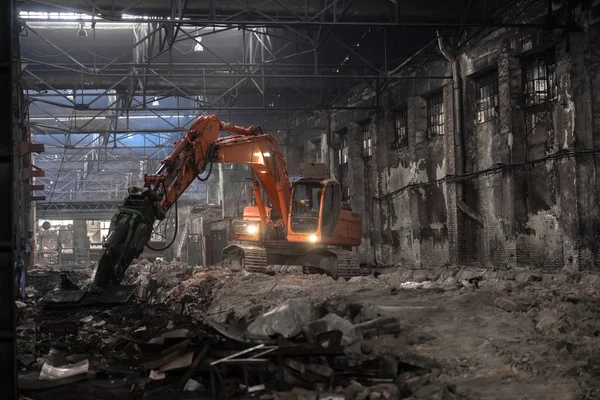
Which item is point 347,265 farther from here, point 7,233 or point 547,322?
point 7,233

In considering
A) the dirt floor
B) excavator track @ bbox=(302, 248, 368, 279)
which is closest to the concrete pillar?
excavator track @ bbox=(302, 248, 368, 279)

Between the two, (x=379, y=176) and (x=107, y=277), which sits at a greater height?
(x=379, y=176)

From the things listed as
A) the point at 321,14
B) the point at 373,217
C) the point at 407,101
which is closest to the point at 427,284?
the point at 321,14

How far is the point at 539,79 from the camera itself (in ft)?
52.4

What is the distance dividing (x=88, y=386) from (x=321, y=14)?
33.8 feet

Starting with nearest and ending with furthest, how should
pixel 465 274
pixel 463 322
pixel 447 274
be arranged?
pixel 463 322 → pixel 465 274 → pixel 447 274

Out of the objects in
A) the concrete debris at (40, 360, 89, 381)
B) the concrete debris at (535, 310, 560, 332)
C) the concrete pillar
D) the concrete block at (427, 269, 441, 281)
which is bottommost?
the concrete debris at (40, 360, 89, 381)

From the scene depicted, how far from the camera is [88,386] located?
7.00 meters

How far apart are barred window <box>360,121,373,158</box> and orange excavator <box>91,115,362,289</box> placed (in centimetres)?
695

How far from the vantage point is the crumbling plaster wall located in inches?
567

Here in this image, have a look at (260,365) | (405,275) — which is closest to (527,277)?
(405,275)

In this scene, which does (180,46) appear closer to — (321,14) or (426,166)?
(426,166)

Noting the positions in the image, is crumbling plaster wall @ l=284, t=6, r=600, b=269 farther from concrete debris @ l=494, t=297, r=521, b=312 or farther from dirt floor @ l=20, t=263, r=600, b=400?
concrete debris @ l=494, t=297, r=521, b=312

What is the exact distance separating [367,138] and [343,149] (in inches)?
86.8
